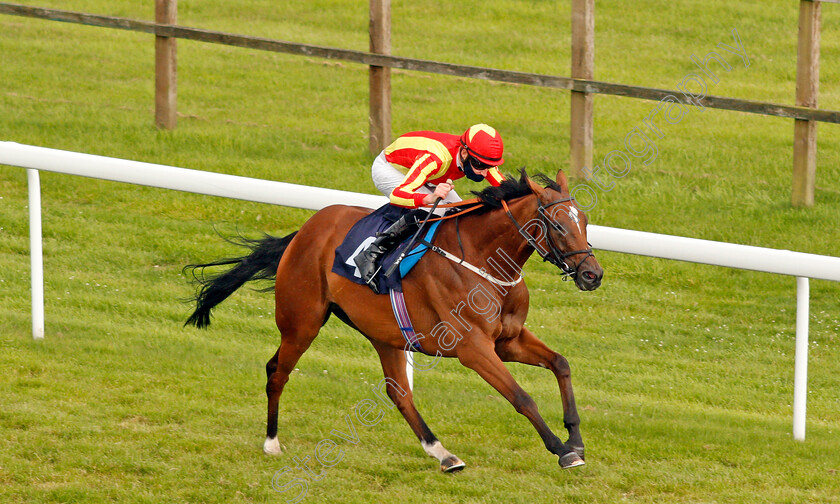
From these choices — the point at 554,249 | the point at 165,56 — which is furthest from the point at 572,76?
the point at 554,249

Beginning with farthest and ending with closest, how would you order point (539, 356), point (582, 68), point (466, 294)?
point (582, 68) < point (539, 356) < point (466, 294)

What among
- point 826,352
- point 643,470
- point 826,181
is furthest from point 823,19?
point 643,470

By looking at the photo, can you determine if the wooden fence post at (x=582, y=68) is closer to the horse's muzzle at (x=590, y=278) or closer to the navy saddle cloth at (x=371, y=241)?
the navy saddle cloth at (x=371, y=241)

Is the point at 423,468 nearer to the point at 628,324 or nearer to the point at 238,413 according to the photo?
the point at 238,413

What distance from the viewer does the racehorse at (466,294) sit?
4879 millimetres

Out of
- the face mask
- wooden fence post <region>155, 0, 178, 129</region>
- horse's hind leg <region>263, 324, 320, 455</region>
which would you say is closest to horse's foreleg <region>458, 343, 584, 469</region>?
the face mask

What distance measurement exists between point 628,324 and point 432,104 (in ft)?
15.3

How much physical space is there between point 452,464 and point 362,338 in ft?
7.28

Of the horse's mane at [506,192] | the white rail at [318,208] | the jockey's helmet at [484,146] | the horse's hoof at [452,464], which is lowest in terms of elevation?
the horse's hoof at [452,464]

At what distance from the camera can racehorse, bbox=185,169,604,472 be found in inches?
192

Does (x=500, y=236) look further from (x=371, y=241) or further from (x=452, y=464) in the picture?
(x=452, y=464)

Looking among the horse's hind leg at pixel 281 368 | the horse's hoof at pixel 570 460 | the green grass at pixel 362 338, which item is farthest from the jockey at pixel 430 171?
the horse's hoof at pixel 570 460

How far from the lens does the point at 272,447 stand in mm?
5555

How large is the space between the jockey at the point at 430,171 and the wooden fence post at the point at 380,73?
3.61m
